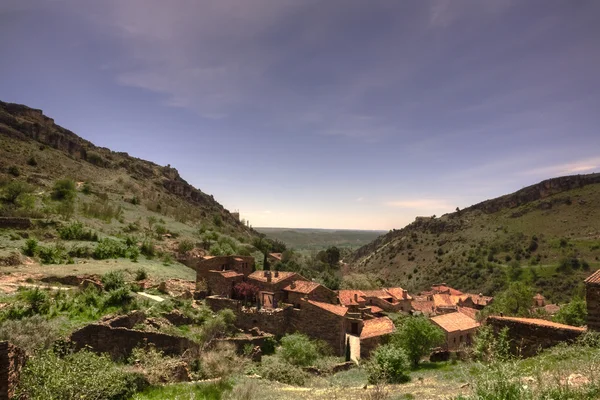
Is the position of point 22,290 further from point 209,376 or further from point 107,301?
point 209,376

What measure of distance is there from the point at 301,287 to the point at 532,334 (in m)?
19.3

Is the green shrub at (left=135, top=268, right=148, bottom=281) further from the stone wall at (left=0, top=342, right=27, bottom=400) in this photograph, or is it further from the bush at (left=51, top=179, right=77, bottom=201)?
the bush at (left=51, top=179, right=77, bottom=201)

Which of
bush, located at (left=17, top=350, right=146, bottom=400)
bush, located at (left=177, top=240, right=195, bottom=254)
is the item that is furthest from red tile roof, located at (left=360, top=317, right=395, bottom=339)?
bush, located at (left=177, top=240, right=195, bottom=254)

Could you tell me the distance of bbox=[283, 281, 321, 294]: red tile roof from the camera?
29.5 meters

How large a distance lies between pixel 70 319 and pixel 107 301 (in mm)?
2598

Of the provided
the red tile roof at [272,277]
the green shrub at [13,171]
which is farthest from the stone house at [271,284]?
the green shrub at [13,171]

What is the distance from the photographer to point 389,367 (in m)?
15.6

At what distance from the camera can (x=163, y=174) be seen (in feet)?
406

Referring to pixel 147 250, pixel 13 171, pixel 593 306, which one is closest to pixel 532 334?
pixel 593 306

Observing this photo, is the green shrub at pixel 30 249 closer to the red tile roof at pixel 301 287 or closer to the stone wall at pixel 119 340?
the stone wall at pixel 119 340

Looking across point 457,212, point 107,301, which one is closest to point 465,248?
point 457,212

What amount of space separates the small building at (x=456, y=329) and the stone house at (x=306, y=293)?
30.4ft

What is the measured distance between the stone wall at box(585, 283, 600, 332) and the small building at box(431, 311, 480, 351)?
58.8 ft

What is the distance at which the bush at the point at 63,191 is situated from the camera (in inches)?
1866
